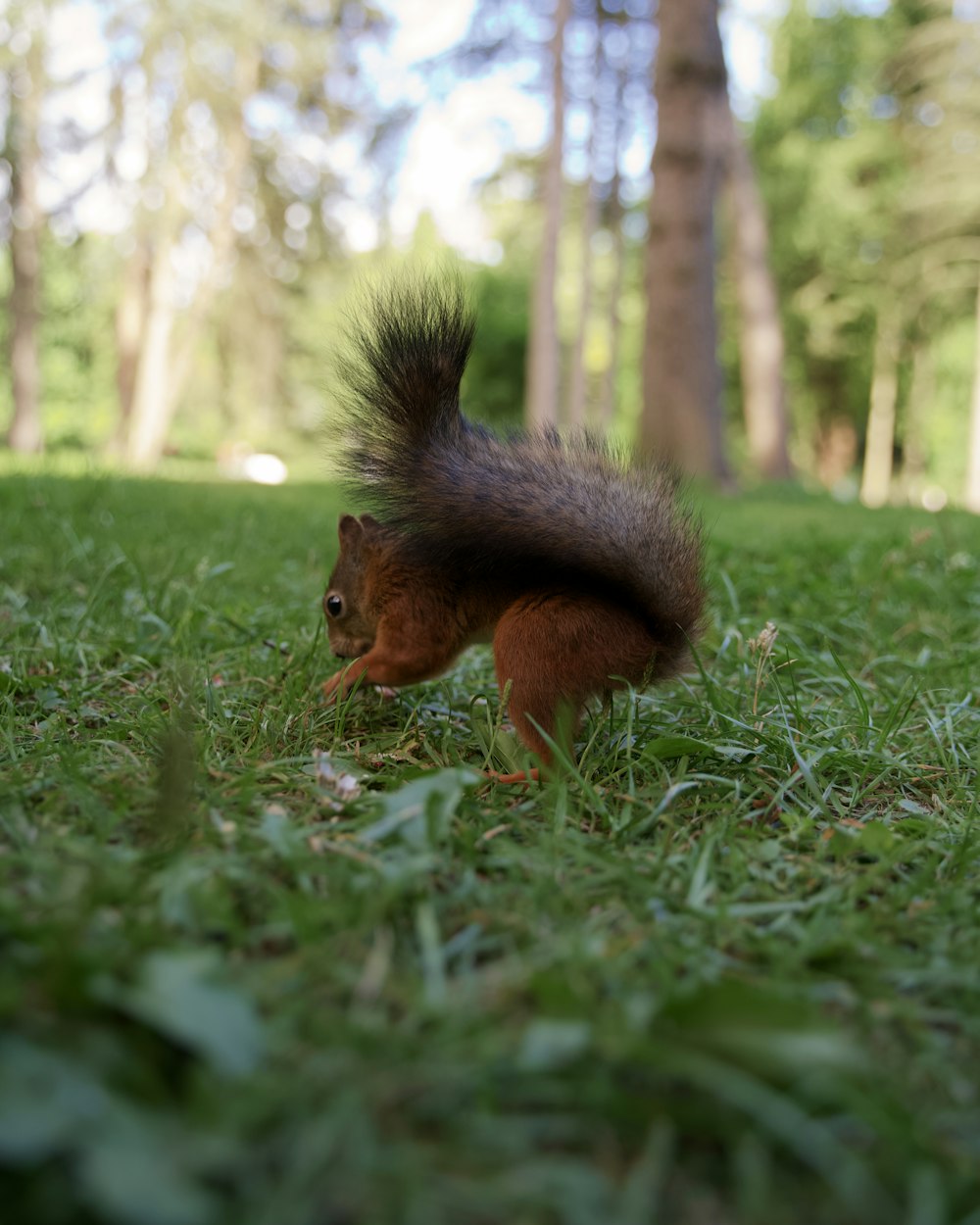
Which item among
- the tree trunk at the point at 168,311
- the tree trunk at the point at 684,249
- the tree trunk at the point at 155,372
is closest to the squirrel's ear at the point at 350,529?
the tree trunk at the point at 684,249

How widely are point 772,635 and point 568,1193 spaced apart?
1.55 m

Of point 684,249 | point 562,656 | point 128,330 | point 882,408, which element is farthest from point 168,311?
point 882,408

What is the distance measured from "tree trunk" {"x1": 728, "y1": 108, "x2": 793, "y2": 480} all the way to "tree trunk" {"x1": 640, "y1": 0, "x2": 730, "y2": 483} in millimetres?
5376

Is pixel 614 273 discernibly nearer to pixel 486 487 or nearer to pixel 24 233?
pixel 24 233

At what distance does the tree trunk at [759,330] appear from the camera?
1484 cm

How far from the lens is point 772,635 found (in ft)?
7.22

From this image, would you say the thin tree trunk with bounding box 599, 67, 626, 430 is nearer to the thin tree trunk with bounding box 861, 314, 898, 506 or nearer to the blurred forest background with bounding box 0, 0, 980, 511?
the blurred forest background with bounding box 0, 0, 980, 511

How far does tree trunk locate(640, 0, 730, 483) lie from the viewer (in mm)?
9281

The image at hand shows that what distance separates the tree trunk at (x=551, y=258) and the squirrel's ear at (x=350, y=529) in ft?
34.3

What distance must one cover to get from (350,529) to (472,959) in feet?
5.59

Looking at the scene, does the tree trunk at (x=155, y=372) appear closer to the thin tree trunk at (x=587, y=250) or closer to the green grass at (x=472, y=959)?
the thin tree trunk at (x=587, y=250)

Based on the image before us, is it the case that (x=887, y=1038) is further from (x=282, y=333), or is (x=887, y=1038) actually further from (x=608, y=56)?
(x=608, y=56)

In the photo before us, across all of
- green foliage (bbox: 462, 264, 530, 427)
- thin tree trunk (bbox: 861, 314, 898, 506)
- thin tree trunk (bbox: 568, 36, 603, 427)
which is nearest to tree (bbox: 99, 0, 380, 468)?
thin tree trunk (bbox: 568, 36, 603, 427)

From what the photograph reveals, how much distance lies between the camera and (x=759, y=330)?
15.0 m
